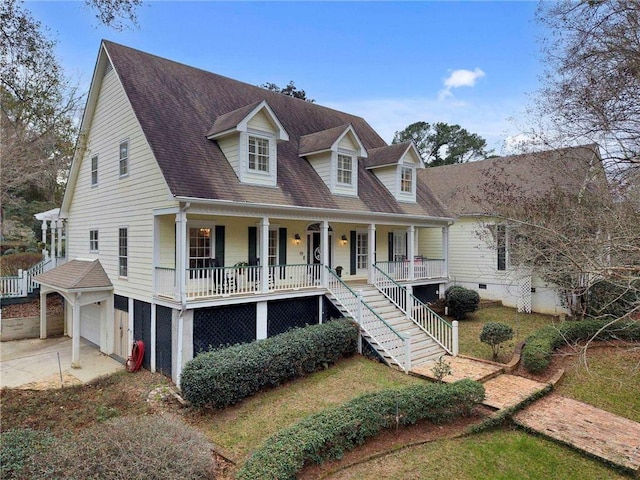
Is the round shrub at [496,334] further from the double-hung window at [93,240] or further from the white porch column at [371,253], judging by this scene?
the double-hung window at [93,240]

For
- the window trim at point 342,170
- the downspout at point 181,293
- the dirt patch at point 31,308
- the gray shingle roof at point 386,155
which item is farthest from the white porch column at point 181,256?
the dirt patch at point 31,308

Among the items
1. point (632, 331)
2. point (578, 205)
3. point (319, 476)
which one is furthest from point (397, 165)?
point (319, 476)

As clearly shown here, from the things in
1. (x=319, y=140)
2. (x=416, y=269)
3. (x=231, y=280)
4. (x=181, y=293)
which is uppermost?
(x=319, y=140)

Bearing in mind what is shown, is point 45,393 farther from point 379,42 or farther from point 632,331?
point 632,331

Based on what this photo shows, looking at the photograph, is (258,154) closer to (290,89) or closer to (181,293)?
(181,293)

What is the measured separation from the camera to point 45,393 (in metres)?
10.0

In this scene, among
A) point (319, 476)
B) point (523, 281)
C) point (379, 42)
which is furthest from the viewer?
point (523, 281)

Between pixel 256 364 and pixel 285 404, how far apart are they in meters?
1.12

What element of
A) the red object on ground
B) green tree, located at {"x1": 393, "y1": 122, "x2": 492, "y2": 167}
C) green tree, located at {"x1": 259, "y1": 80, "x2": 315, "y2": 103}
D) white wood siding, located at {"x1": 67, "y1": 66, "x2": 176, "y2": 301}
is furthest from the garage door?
green tree, located at {"x1": 393, "y1": 122, "x2": 492, "y2": 167}

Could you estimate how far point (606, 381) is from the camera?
995 cm

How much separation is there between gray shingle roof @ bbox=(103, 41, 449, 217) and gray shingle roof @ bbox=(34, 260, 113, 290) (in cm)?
548

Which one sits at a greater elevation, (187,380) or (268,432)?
(187,380)

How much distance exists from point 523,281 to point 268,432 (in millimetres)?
15107

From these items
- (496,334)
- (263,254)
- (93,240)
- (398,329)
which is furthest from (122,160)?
(496,334)
